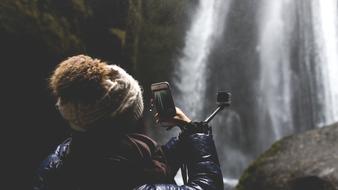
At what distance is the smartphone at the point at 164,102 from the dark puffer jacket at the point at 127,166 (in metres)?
0.12

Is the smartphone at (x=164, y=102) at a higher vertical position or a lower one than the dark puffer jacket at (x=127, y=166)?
higher

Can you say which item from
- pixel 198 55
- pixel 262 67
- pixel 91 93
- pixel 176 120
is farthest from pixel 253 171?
pixel 262 67

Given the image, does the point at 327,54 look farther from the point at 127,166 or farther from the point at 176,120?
the point at 127,166

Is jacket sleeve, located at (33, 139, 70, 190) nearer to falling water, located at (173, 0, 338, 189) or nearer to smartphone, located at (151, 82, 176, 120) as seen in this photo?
smartphone, located at (151, 82, 176, 120)

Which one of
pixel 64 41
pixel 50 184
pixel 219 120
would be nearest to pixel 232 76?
pixel 219 120

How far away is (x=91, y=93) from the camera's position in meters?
1.78

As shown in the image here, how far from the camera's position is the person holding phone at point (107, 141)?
1784 millimetres

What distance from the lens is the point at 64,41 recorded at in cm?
876

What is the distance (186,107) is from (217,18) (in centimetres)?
511

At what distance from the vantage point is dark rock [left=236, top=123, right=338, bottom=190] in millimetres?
6523

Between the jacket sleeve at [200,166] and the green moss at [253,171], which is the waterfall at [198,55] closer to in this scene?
the green moss at [253,171]

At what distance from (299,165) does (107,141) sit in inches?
226

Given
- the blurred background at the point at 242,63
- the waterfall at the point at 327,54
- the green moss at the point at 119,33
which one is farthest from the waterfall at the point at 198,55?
the green moss at the point at 119,33

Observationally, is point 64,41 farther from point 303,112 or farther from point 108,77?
point 303,112
